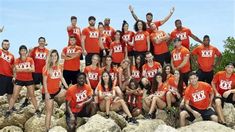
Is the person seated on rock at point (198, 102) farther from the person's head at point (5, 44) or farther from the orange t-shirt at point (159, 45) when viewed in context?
the person's head at point (5, 44)

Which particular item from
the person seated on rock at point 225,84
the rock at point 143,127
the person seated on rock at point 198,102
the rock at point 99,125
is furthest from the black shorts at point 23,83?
the person seated on rock at point 225,84

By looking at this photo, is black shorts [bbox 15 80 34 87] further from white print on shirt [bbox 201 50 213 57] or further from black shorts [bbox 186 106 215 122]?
white print on shirt [bbox 201 50 213 57]

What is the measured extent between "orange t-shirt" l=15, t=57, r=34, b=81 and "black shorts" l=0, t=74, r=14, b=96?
57 cm

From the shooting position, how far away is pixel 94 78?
14.0m

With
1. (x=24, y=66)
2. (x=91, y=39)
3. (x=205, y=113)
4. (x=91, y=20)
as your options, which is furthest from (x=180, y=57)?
(x=24, y=66)

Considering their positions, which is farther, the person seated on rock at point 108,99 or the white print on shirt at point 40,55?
the white print on shirt at point 40,55

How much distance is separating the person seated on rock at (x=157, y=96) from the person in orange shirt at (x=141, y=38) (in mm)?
1946

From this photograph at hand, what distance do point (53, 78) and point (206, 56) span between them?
5.65 meters

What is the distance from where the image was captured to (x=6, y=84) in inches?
565

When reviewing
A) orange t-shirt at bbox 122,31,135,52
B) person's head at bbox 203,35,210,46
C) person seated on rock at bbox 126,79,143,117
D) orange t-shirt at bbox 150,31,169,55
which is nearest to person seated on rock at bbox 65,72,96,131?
person seated on rock at bbox 126,79,143,117

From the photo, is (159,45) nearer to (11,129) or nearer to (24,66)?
(24,66)

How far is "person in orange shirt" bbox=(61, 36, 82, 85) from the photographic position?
14.6 metres

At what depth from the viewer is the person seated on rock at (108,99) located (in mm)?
13109

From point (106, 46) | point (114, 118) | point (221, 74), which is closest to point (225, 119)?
point (221, 74)
